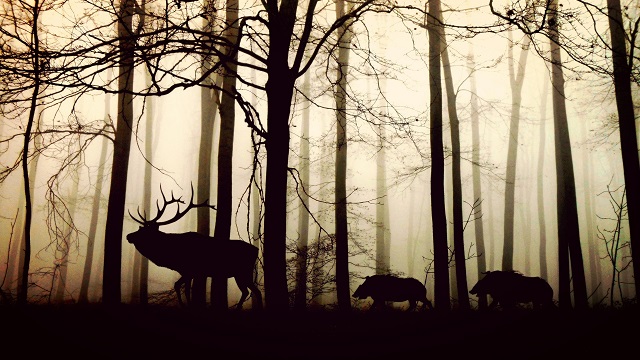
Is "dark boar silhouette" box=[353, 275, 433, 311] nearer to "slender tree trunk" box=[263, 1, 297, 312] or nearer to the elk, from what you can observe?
the elk

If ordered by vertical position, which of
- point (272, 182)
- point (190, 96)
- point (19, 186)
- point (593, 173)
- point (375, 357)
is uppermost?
point (190, 96)

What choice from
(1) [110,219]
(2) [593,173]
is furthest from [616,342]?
(2) [593,173]

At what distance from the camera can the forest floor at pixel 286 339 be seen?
375 cm

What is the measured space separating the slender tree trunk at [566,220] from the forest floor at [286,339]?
452 centimetres

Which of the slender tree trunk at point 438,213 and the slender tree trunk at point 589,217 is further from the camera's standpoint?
the slender tree trunk at point 589,217

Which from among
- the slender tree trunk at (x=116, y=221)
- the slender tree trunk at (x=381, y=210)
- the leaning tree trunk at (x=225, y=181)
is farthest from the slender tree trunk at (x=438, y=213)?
the slender tree trunk at (x=381, y=210)

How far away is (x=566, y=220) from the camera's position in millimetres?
9758

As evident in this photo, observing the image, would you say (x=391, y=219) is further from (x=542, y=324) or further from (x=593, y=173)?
(x=542, y=324)

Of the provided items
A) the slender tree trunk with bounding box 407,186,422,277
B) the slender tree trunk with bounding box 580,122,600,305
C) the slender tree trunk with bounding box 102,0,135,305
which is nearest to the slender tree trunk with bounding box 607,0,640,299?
the slender tree trunk with bounding box 102,0,135,305

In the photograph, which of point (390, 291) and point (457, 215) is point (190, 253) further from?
point (457, 215)

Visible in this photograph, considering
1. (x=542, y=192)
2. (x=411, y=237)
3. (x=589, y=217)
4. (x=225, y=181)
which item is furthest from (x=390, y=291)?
(x=589, y=217)

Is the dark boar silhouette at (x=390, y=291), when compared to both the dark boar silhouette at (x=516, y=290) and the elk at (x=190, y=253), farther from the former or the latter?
the elk at (x=190, y=253)

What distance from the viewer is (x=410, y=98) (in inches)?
622

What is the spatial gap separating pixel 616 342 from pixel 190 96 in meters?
20.1
